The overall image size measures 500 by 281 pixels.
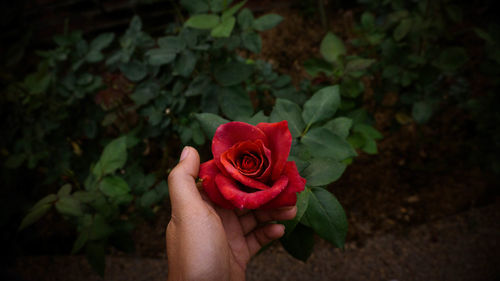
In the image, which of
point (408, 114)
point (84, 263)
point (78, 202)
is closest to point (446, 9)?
point (408, 114)

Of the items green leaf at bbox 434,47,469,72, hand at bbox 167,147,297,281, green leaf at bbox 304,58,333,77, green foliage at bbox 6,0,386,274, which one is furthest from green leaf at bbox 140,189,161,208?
green leaf at bbox 434,47,469,72

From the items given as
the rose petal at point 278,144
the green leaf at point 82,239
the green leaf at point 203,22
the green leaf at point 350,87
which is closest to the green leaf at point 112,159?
the green leaf at point 82,239

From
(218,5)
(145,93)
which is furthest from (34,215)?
(218,5)

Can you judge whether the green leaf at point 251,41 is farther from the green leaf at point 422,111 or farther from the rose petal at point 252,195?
the green leaf at point 422,111

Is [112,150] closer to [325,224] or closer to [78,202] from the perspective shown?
[78,202]

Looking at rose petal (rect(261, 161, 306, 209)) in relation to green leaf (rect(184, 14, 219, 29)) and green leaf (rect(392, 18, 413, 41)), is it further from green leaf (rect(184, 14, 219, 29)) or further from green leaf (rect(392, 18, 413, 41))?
green leaf (rect(392, 18, 413, 41))
